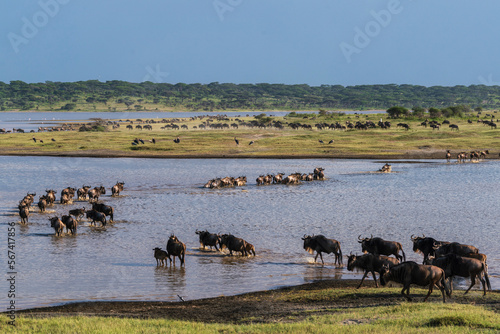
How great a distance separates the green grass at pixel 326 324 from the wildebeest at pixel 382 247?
505 cm

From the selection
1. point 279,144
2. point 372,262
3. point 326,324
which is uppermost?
point 279,144

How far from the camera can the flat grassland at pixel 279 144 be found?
54.1 meters

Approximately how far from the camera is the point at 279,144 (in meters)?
59.5

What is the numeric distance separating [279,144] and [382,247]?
141 feet

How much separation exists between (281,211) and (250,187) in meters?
8.72

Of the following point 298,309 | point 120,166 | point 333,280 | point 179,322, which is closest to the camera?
point 179,322

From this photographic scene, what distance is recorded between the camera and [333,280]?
620 inches

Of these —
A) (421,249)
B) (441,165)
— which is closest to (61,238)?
(421,249)

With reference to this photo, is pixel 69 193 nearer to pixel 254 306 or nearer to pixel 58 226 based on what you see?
pixel 58 226

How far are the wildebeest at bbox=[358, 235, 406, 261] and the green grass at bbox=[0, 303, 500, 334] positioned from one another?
199 inches

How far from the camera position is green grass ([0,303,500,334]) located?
10.3 metres

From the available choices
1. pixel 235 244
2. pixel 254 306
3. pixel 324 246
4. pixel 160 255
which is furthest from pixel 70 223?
pixel 254 306

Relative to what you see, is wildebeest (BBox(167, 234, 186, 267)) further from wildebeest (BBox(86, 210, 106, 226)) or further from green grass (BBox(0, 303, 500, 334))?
wildebeest (BBox(86, 210, 106, 226))

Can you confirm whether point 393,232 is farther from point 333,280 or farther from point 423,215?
point 333,280
